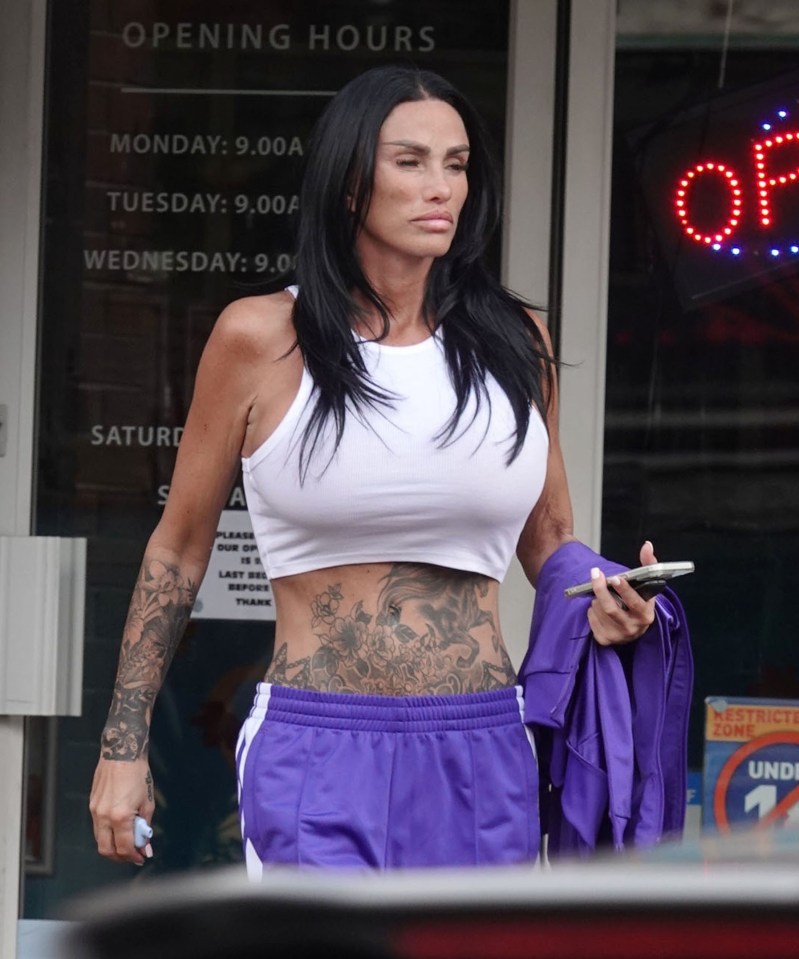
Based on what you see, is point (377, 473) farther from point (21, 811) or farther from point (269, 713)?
point (21, 811)

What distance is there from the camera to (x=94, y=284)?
4203 millimetres

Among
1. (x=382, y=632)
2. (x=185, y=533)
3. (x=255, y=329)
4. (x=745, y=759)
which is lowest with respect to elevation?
(x=745, y=759)

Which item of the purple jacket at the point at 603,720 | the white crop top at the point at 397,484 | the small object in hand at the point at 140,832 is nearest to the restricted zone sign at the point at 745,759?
the purple jacket at the point at 603,720

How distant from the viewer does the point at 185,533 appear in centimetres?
273

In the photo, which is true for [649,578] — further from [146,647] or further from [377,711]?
[146,647]

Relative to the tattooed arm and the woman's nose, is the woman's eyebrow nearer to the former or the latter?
the woman's nose

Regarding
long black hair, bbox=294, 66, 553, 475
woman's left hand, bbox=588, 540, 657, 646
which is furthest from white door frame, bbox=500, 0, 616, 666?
woman's left hand, bbox=588, 540, 657, 646

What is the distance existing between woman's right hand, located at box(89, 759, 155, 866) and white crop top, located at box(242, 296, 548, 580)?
37 centimetres

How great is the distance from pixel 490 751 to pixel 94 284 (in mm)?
2038

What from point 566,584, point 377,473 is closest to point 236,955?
point 377,473

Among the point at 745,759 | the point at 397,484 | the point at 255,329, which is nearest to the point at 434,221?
the point at 255,329

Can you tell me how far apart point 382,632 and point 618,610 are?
343 mm

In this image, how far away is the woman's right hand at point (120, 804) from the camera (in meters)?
2.57

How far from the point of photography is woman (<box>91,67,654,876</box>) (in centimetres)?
251
